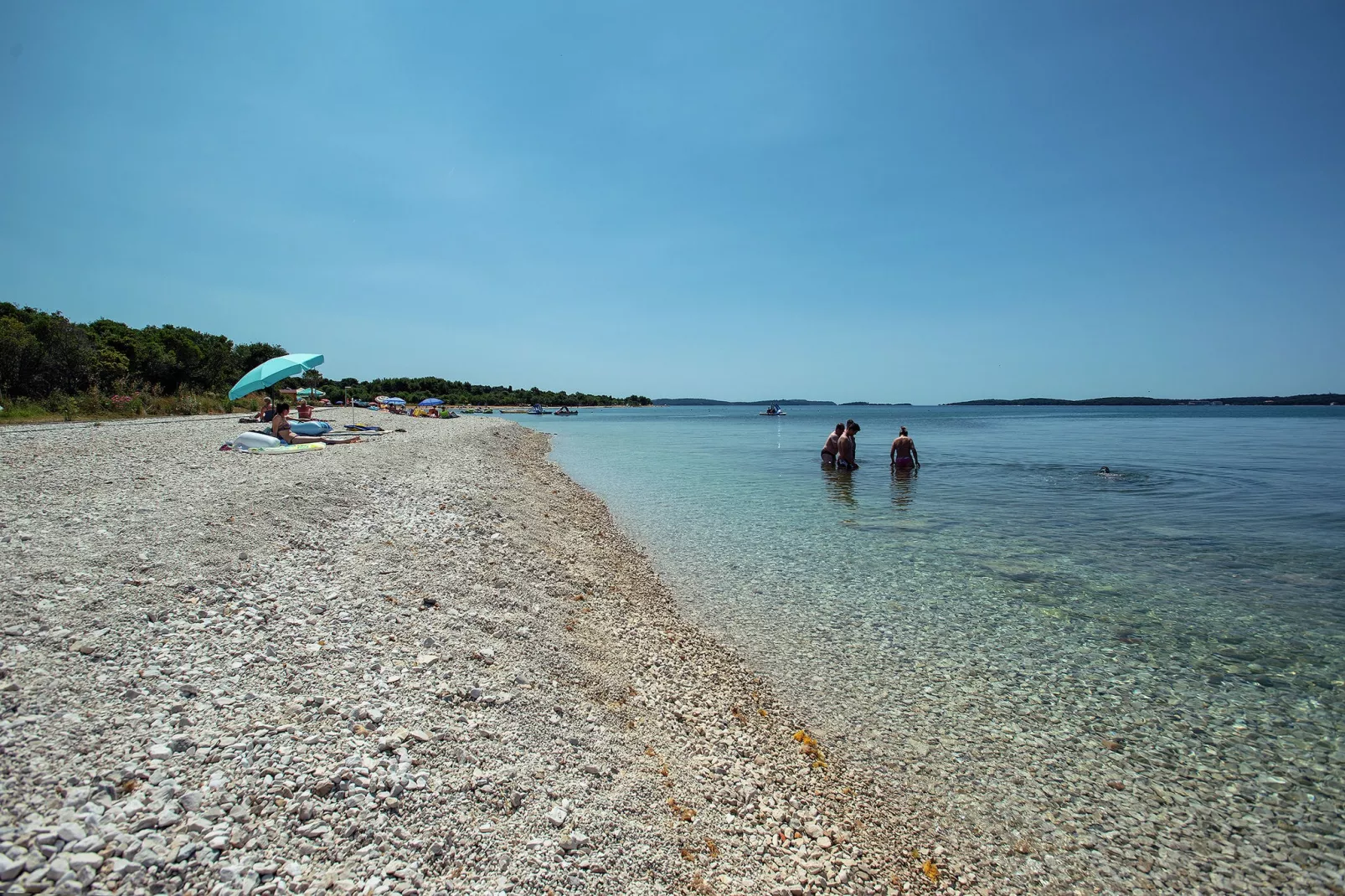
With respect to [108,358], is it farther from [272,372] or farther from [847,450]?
[847,450]

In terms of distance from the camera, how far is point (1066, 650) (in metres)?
6.90

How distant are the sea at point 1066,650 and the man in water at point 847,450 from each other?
6.86 m

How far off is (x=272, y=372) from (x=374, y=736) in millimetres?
21883

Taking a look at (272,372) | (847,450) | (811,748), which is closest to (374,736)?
(811,748)

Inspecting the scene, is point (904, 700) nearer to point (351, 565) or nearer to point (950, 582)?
point (950, 582)

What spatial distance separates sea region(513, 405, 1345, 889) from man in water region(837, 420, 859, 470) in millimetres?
6857

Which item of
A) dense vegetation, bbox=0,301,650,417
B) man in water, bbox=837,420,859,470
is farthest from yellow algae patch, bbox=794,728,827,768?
dense vegetation, bbox=0,301,650,417

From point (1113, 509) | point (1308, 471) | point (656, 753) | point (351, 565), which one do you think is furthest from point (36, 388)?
point (1308, 471)

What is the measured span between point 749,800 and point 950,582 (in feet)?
20.9

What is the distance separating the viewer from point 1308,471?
24.0m

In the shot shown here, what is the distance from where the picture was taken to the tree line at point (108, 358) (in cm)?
2986

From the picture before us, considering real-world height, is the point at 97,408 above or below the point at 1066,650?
above

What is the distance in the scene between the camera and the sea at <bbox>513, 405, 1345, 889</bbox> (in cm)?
429

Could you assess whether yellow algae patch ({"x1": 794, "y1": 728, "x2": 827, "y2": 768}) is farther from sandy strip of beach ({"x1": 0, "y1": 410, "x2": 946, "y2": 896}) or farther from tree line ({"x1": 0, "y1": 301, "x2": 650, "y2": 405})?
tree line ({"x1": 0, "y1": 301, "x2": 650, "y2": 405})
